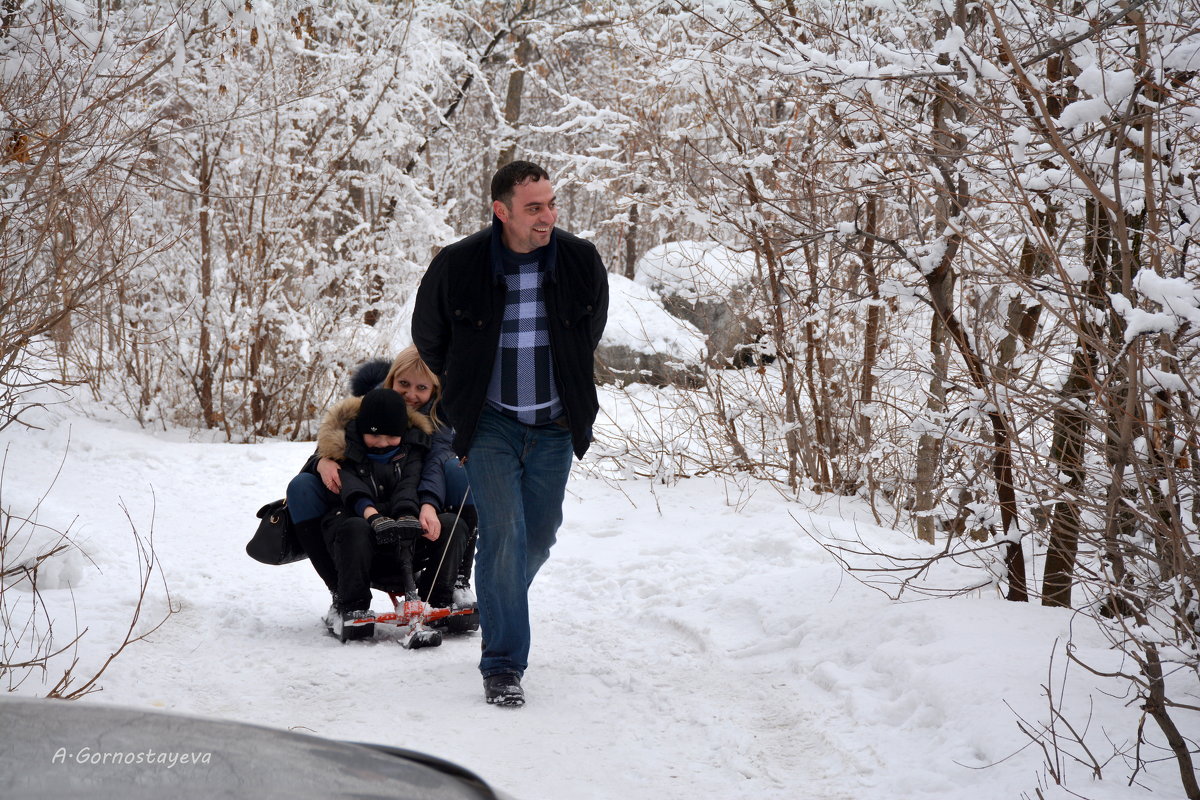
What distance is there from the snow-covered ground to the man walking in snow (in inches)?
16.8

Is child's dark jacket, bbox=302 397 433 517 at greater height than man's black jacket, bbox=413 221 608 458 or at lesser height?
lesser

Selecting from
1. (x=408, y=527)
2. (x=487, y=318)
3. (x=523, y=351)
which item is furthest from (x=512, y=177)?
(x=408, y=527)

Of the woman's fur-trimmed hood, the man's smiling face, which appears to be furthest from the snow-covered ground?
the man's smiling face

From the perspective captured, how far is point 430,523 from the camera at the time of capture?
521 centimetres

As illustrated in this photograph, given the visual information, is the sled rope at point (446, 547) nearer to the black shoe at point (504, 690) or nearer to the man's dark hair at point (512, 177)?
the black shoe at point (504, 690)

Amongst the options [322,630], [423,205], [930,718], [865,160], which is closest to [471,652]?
[322,630]

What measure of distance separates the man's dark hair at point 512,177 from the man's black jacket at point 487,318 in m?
0.17

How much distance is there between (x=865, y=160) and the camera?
4.81 m

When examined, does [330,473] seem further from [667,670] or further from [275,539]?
[667,670]

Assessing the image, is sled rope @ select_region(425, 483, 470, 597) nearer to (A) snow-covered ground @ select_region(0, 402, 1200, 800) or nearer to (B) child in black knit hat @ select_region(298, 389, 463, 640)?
(B) child in black knit hat @ select_region(298, 389, 463, 640)

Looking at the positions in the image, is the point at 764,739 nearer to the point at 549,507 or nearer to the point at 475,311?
the point at 549,507

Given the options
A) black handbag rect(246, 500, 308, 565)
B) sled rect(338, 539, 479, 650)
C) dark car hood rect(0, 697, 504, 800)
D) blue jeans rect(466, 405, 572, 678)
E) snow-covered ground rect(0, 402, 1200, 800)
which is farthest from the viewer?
black handbag rect(246, 500, 308, 565)

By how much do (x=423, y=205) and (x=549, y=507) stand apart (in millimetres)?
9413

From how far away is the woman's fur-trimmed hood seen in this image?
5.32 meters
